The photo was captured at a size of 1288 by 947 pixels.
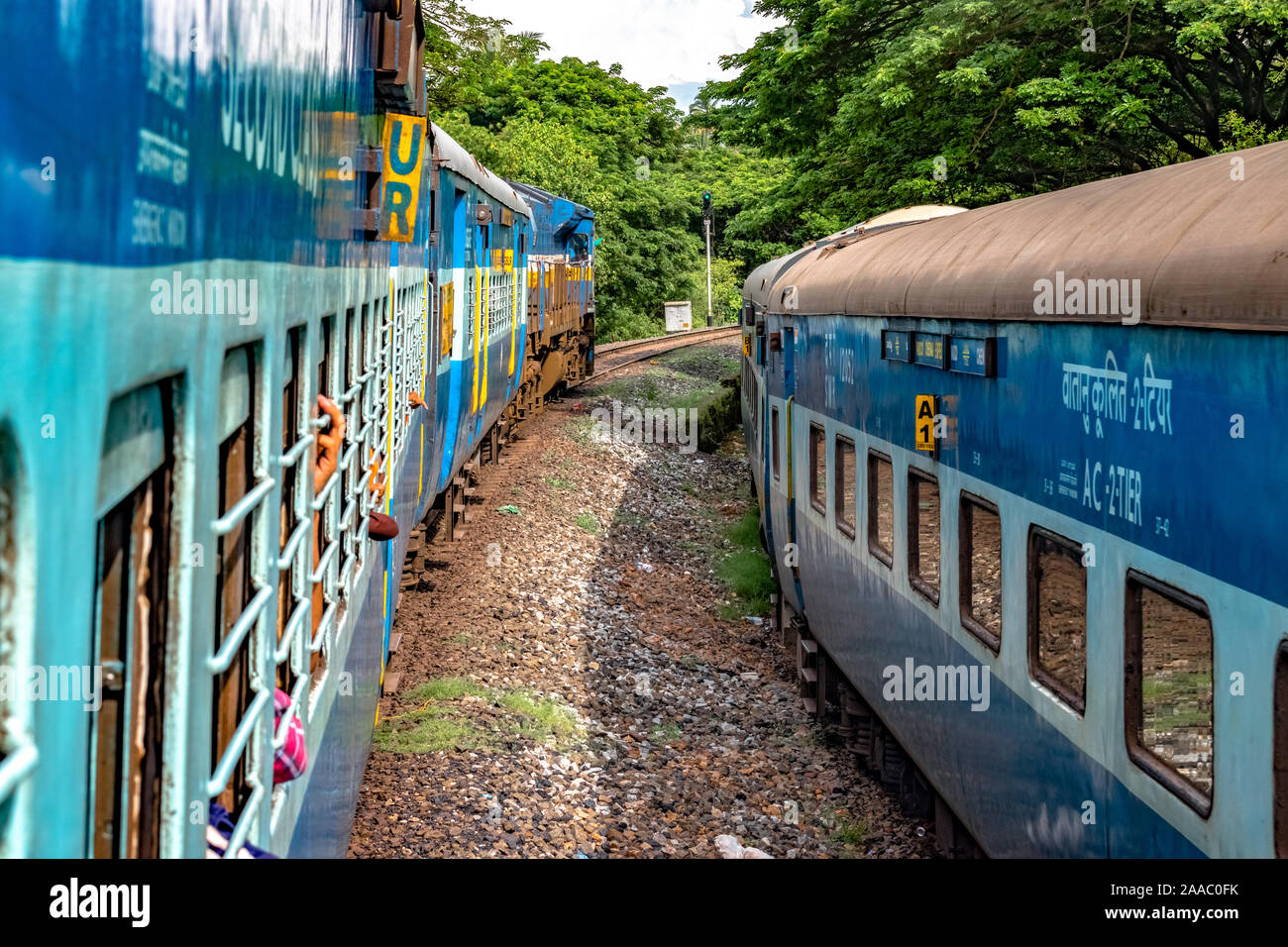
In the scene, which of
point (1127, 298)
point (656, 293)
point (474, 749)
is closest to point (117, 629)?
point (1127, 298)

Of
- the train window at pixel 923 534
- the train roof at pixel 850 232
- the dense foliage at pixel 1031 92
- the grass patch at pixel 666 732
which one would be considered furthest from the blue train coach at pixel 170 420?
the dense foliage at pixel 1031 92

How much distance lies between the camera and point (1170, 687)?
3670 millimetres

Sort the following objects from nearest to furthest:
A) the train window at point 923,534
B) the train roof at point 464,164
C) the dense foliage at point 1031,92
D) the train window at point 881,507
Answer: the train window at point 923,534, the train window at point 881,507, the train roof at point 464,164, the dense foliage at point 1031,92

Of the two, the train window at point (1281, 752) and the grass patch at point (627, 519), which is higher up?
the train window at point (1281, 752)

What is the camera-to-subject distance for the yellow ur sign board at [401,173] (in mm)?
5996

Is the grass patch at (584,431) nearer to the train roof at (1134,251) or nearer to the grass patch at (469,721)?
the grass patch at (469,721)

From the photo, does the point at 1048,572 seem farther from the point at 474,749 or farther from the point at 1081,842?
the point at 474,749

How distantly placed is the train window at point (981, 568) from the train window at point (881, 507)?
1128mm

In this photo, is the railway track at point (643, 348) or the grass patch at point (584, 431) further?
the railway track at point (643, 348)

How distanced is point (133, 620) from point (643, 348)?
34492mm

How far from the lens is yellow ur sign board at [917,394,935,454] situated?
591 cm

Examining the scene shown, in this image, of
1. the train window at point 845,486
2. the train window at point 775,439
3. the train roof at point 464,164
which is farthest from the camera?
the train window at point 775,439

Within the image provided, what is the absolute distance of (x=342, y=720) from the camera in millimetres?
4746
